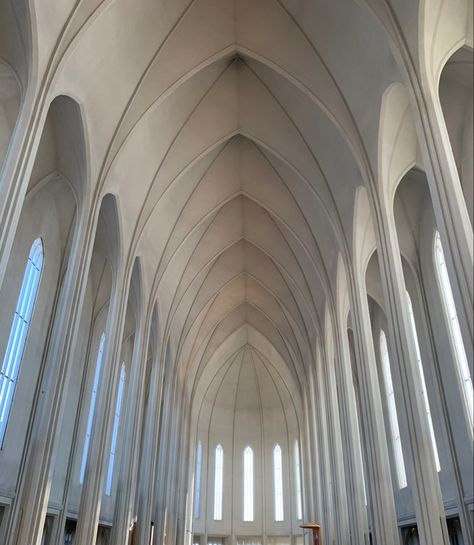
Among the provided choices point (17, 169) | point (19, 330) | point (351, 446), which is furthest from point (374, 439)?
point (17, 169)

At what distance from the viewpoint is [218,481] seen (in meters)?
33.4

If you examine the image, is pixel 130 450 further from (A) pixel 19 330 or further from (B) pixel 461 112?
(B) pixel 461 112

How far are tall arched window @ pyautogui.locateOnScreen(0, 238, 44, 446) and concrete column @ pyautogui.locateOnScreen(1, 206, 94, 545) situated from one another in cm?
275

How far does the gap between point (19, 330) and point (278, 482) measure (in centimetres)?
2454

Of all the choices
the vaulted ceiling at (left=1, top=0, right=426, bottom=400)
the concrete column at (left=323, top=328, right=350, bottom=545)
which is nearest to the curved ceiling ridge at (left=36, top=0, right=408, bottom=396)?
the vaulted ceiling at (left=1, top=0, right=426, bottom=400)

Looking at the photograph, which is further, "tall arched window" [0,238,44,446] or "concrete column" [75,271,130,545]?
"tall arched window" [0,238,44,446]

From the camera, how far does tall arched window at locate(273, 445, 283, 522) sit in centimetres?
3281

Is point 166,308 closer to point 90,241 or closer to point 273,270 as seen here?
point 273,270

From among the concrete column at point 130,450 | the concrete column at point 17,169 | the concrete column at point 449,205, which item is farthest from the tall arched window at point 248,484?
the concrete column at point 449,205

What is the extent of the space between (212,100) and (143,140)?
9.06 ft

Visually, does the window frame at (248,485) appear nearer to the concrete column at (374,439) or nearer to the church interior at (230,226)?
the church interior at (230,226)

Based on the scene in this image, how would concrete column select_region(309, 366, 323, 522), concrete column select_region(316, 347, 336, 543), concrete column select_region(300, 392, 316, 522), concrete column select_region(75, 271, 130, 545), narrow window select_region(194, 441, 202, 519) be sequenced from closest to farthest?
concrete column select_region(75, 271, 130, 545)
concrete column select_region(316, 347, 336, 543)
concrete column select_region(309, 366, 323, 522)
concrete column select_region(300, 392, 316, 522)
narrow window select_region(194, 441, 202, 519)

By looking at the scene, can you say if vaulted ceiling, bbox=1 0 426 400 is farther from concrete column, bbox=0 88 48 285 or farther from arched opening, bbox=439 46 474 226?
arched opening, bbox=439 46 474 226

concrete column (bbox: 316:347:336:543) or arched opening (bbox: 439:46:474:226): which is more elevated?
arched opening (bbox: 439:46:474:226)
